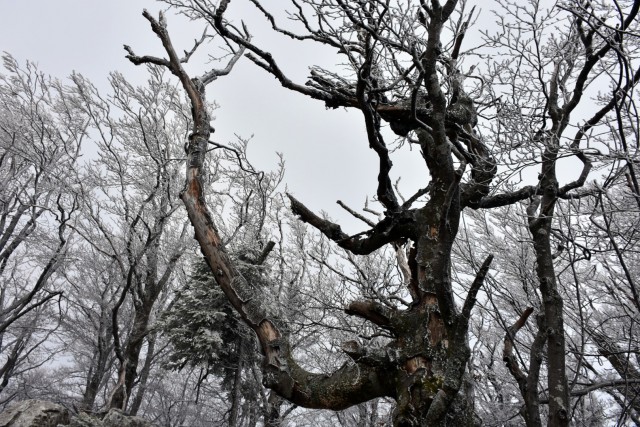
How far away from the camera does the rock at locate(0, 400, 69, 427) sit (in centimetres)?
608

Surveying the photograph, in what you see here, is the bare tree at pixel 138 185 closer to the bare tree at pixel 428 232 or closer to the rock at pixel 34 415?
the rock at pixel 34 415

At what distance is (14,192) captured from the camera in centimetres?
1096

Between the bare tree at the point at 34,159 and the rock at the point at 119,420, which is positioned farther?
the bare tree at the point at 34,159

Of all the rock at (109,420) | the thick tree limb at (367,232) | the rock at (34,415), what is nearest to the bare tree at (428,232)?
the thick tree limb at (367,232)

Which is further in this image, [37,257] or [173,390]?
[173,390]

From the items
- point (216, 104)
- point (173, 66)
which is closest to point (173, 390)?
point (216, 104)

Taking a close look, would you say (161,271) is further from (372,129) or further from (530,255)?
(372,129)

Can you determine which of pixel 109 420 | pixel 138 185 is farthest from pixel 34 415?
pixel 138 185

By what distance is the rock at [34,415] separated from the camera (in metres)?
6.08

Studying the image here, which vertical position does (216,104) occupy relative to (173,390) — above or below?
above

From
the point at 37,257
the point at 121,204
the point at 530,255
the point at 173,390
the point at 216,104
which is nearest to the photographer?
the point at 530,255

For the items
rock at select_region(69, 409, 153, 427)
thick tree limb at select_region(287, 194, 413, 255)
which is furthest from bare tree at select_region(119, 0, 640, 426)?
rock at select_region(69, 409, 153, 427)

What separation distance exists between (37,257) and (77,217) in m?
1.55

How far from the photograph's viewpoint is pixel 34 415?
625cm
